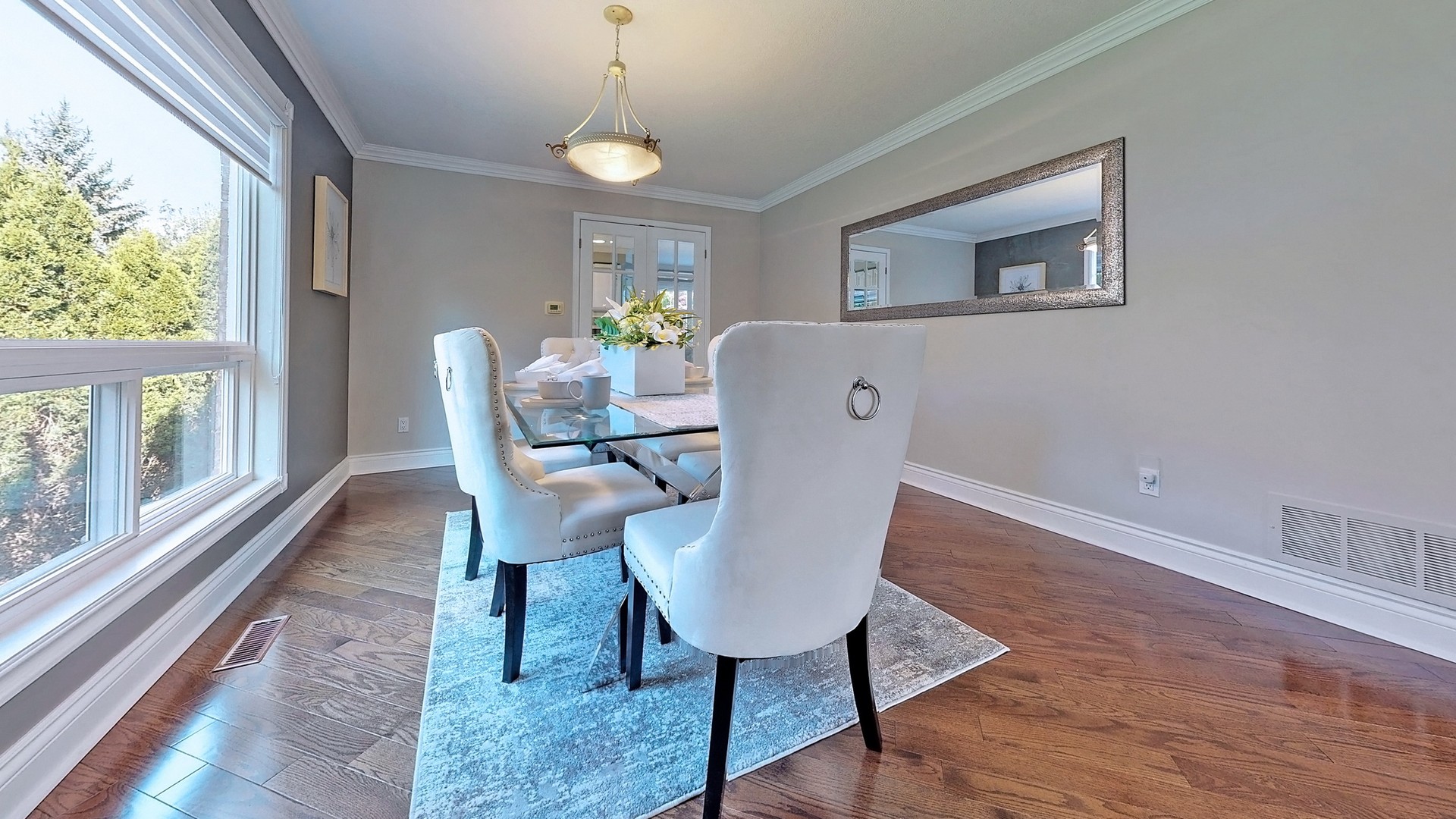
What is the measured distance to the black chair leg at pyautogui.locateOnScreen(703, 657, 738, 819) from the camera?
0.95m

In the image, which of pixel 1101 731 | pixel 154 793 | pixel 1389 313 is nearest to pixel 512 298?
pixel 154 793

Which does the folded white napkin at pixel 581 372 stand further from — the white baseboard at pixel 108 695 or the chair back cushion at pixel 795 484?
the white baseboard at pixel 108 695

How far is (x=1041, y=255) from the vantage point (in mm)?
2699

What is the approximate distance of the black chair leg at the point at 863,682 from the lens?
3.71 feet

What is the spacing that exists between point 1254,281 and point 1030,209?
104 centimetres

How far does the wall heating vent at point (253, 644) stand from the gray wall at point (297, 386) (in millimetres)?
208

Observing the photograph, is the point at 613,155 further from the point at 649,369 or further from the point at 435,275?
the point at 435,275

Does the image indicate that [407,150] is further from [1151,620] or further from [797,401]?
[1151,620]

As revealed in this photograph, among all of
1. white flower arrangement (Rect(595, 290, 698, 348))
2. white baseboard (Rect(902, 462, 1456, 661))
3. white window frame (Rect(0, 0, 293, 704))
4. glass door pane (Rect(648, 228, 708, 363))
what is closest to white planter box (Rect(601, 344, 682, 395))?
white flower arrangement (Rect(595, 290, 698, 348))

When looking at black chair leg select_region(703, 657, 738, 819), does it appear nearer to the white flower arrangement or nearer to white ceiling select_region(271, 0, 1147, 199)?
the white flower arrangement

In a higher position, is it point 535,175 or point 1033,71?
point 535,175

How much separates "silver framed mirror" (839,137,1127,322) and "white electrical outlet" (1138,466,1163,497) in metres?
0.79

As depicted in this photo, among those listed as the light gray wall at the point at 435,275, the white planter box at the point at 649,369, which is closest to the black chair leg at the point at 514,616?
the white planter box at the point at 649,369

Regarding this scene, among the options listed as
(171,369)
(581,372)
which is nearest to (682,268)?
(581,372)
